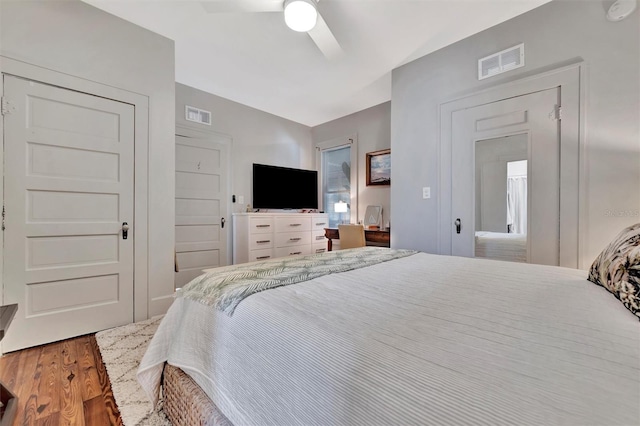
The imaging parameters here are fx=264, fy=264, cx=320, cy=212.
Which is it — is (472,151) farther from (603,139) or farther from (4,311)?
(4,311)

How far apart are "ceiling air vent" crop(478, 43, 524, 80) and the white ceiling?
0.90 ft

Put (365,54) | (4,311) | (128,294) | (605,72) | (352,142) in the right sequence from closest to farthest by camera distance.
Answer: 1. (4,311)
2. (605,72)
3. (128,294)
4. (365,54)
5. (352,142)

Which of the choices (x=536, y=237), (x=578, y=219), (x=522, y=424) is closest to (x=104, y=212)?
(x=522, y=424)

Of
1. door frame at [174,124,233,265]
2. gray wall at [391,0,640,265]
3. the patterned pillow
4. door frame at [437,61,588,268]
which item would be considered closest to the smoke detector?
gray wall at [391,0,640,265]

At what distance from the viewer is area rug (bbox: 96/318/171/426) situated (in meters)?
1.29

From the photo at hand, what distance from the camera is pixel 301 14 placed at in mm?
1816

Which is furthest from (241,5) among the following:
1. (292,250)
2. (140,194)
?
(292,250)

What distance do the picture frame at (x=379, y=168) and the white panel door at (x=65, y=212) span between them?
124 inches

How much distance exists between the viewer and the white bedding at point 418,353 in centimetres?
44

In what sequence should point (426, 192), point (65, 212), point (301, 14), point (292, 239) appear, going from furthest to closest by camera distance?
point (292, 239), point (426, 192), point (65, 212), point (301, 14)

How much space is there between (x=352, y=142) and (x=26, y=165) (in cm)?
384

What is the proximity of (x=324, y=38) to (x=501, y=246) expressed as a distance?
2392 mm

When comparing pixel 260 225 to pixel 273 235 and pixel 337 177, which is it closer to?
pixel 273 235

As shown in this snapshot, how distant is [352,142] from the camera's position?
14.8 feet
